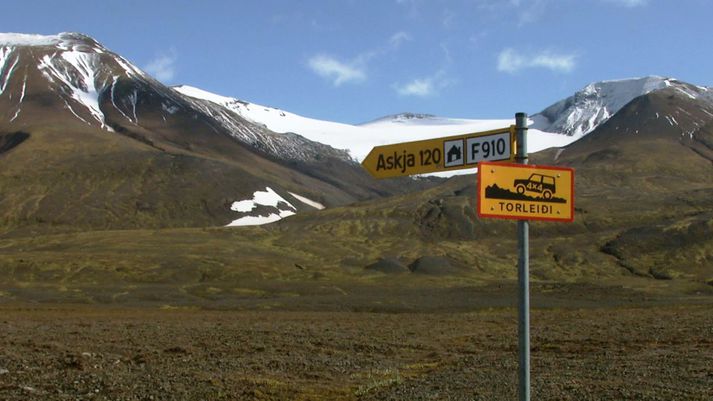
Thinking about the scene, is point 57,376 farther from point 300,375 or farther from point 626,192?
point 626,192

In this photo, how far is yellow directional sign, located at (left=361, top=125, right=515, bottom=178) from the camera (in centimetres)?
794

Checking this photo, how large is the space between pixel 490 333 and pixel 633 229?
10769 centimetres

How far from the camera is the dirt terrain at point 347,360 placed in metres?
21.3

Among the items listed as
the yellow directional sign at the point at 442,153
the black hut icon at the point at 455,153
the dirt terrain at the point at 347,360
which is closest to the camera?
the yellow directional sign at the point at 442,153

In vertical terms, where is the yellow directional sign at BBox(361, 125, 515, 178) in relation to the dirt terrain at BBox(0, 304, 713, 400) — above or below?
above

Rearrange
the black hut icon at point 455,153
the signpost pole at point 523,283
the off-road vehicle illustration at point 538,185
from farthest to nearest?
the black hut icon at point 455,153 → the off-road vehicle illustration at point 538,185 → the signpost pole at point 523,283

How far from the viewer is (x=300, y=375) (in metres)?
26.2

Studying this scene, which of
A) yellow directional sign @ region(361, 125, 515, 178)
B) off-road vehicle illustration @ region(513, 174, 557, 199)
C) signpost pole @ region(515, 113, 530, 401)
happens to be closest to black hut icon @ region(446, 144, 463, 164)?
yellow directional sign @ region(361, 125, 515, 178)

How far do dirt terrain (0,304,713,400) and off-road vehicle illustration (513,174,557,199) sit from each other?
13.0 m

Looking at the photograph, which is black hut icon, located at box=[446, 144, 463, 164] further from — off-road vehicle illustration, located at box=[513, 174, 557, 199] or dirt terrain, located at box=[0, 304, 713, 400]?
dirt terrain, located at box=[0, 304, 713, 400]

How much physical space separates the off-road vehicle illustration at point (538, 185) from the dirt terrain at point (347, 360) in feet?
42.8

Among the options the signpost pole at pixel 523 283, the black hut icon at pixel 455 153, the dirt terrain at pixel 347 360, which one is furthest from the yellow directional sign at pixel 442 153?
the dirt terrain at pixel 347 360

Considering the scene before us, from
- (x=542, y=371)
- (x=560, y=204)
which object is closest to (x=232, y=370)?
(x=542, y=371)

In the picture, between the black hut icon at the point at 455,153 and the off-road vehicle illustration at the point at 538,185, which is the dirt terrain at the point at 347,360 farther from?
the off-road vehicle illustration at the point at 538,185
